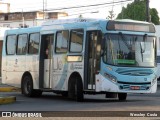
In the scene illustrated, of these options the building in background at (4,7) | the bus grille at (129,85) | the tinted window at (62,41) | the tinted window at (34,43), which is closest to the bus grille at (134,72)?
the bus grille at (129,85)

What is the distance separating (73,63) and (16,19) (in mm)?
96903

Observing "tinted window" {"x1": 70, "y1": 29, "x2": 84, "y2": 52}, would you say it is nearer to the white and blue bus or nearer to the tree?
the white and blue bus

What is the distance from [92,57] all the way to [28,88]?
5340 millimetres

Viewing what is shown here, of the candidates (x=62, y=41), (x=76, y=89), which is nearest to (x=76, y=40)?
(x=62, y=41)

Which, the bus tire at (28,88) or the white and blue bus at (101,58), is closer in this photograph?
the white and blue bus at (101,58)

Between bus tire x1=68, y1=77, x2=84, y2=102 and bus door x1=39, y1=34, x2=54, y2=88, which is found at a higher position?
bus door x1=39, y1=34, x2=54, y2=88

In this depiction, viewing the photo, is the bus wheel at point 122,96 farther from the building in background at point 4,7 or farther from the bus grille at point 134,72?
the building in background at point 4,7

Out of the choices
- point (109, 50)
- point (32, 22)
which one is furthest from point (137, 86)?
point (32, 22)

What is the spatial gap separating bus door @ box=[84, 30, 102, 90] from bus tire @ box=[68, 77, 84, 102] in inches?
13.5

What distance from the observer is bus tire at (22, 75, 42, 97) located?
76.4 feet

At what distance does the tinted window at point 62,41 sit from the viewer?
20.9 metres

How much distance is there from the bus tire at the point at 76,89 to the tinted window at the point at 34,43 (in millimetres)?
3401

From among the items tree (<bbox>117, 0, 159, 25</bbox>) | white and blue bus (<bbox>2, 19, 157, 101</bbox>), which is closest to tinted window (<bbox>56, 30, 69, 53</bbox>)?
white and blue bus (<bbox>2, 19, 157, 101</bbox>)

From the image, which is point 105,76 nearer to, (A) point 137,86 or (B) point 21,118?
(A) point 137,86
